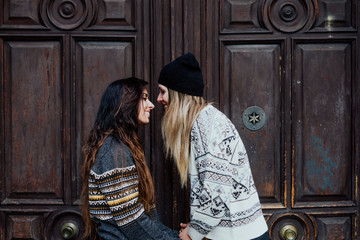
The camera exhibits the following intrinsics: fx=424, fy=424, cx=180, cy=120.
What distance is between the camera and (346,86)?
2957mm

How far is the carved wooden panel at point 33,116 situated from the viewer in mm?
2934

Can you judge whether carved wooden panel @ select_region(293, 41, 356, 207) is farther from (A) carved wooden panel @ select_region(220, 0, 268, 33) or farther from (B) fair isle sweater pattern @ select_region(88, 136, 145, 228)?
(B) fair isle sweater pattern @ select_region(88, 136, 145, 228)

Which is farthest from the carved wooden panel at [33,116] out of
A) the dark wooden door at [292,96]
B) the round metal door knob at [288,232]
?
the round metal door knob at [288,232]

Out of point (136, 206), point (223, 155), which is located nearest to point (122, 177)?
point (136, 206)

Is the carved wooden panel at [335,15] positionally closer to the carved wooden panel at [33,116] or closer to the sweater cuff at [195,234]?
the sweater cuff at [195,234]

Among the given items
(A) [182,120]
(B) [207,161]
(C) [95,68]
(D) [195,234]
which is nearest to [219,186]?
(B) [207,161]

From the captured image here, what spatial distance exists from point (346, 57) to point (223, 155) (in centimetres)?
141

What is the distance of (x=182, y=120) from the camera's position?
222 cm

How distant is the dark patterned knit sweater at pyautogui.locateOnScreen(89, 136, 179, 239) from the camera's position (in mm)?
2023

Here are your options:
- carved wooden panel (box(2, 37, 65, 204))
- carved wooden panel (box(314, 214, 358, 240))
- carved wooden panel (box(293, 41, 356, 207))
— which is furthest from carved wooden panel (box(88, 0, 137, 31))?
carved wooden panel (box(314, 214, 358, 240))

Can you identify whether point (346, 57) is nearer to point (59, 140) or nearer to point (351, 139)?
point (351, 139)

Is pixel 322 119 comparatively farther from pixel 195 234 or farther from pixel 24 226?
pixel 24 226

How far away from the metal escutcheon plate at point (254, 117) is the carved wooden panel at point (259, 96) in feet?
0.09

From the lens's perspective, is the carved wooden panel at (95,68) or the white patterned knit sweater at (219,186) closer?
the white patterned knit sweater at (219,186)
